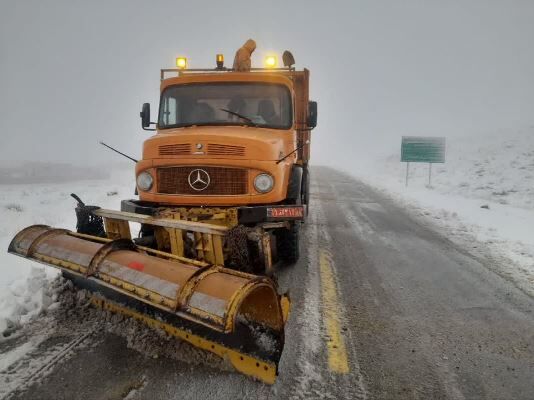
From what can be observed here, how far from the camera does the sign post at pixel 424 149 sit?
63.6 ft

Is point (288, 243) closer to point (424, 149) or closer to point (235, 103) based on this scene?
point (235, 103)

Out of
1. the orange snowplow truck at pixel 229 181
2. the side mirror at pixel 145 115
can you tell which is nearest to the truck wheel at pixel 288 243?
the orange snowplow truck at pixel 229 181

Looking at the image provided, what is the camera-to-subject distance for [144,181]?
4434 mm

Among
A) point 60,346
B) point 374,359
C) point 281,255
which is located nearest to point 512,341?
point 374,359

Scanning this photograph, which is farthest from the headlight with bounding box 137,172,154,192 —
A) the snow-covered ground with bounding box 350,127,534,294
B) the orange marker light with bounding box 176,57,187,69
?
the snow-covered ground with bounding box 350,127,534,294

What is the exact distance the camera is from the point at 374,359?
280 cm

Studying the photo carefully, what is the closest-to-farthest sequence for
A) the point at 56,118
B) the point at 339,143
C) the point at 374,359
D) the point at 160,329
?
the point at 374,359 < the point at 160,329 < the point at 56,118 < the point at 339,143

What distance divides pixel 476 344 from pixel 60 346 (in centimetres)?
350

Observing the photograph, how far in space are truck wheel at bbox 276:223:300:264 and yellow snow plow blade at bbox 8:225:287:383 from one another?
200 cm

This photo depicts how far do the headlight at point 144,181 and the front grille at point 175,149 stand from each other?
35cm

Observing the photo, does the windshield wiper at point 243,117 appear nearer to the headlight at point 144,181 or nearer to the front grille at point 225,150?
the front grille at point 225,150

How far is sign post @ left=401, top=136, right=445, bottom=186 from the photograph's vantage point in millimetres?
19375

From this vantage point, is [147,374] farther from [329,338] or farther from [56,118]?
[56,118]

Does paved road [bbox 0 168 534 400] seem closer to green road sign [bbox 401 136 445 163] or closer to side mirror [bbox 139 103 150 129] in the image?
side mirror [bbox 139 103 150 129]
